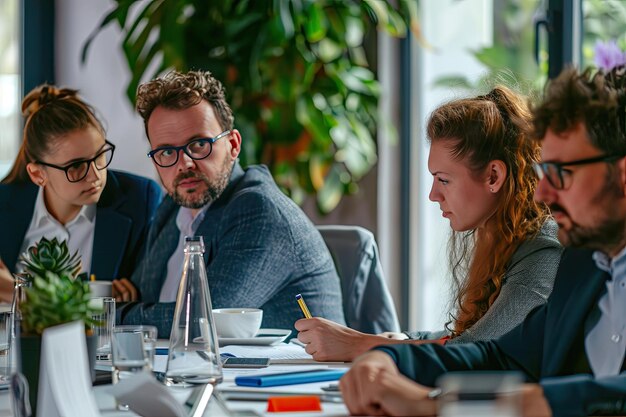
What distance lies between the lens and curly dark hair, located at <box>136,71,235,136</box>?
2736 millimetres

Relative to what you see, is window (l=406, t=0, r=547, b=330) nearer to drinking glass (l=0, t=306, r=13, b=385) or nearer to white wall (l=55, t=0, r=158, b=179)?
white wall (l=55, t=0, r=158, b=179)

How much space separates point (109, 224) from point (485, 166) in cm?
119

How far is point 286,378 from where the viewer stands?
5.40 ft

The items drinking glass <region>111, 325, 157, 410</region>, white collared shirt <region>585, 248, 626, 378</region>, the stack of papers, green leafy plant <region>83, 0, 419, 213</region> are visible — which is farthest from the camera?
green leafy plant <region>83, 0, 419, 213</region>

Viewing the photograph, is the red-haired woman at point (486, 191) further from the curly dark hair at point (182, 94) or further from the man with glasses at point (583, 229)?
the curly dark hair at point (182, 94)

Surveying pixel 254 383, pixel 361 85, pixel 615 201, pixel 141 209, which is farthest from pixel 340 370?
pixel 361 85

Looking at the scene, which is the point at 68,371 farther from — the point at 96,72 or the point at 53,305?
the point at 96,72

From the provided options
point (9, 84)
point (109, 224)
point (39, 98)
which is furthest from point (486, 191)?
point (9, 84)

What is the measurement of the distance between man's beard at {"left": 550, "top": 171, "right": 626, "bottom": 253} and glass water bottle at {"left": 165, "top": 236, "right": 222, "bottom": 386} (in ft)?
2.04

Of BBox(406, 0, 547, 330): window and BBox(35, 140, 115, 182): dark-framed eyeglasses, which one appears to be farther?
BBox(406, 0, 547, 330): window

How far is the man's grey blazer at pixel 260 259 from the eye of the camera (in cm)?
253

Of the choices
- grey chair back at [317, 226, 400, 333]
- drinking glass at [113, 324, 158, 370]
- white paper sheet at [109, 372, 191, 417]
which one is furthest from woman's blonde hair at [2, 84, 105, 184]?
white paper sheet at [109, 372, 191, 417]

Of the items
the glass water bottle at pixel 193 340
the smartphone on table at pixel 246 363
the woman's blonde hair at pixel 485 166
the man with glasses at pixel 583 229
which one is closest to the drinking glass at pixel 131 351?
the glass water bottle at pixel 193 340

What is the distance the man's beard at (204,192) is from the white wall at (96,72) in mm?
2103
